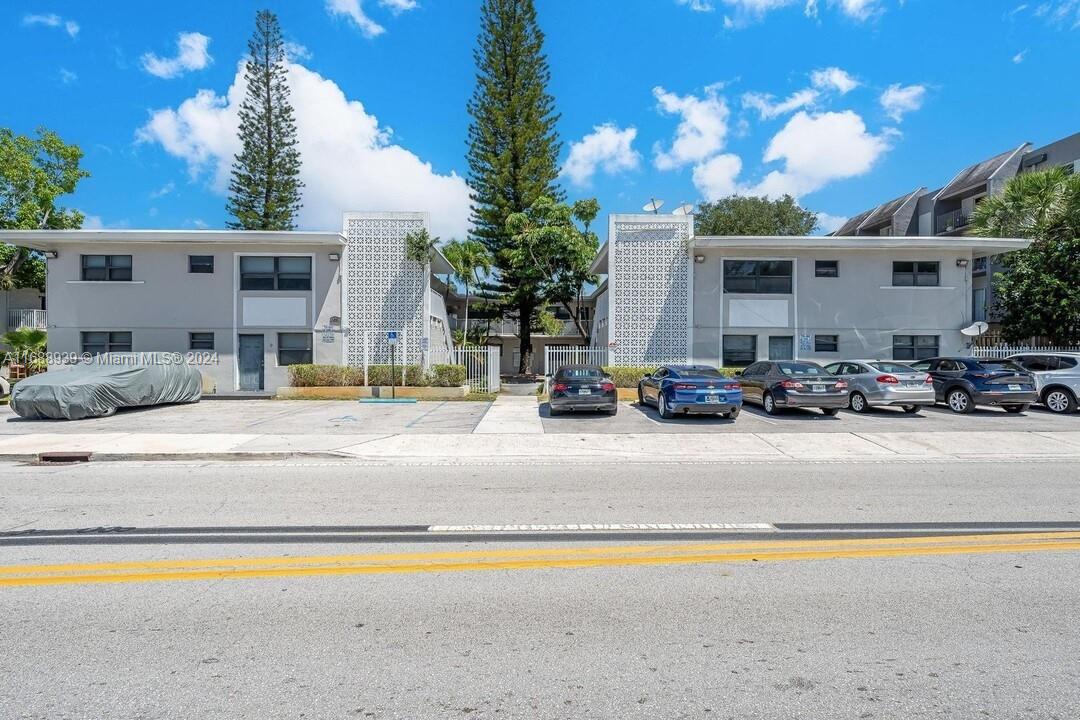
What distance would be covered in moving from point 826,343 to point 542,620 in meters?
21.8

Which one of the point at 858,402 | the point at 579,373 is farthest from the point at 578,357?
the point at 858,402

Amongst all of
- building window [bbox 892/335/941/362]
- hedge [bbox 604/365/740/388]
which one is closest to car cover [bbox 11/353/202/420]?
hedge [bbox 604/365/740/388]

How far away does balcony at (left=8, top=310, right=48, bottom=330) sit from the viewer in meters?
31.3

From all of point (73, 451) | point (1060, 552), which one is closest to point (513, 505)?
point (1060, 552)

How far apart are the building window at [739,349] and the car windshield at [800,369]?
23.5 feet

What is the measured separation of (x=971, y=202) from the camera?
38750mm

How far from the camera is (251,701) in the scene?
2898mm

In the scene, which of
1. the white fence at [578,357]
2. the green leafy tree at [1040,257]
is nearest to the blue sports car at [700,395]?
the white fence at [578,357]

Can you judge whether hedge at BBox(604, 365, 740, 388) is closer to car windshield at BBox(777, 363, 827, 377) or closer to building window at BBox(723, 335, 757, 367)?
building window at BBox(723, 335, 757, 367)

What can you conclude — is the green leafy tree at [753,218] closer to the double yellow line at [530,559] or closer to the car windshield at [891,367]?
the car windshield at [891,367]

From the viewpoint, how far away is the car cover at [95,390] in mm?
14297

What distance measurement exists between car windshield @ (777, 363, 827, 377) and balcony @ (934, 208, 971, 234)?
31161 millimetres

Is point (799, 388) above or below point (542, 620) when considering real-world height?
above

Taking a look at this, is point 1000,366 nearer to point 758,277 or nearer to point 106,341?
point 758,277
